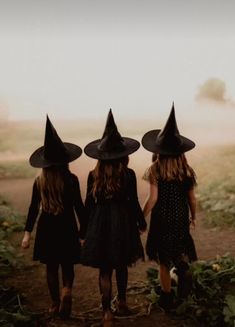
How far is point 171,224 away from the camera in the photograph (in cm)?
424

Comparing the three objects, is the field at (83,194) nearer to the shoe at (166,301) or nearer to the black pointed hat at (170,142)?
the shoe at (166,301)

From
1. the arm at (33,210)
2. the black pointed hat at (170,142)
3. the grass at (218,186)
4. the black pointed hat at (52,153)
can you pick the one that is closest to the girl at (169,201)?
the black pointed hat at (170,142)

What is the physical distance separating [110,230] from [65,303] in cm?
97

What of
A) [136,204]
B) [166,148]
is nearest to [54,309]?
[136,204]

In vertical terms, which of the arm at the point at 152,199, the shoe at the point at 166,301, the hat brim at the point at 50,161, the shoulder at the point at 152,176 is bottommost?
the shoe at the point at 166,301

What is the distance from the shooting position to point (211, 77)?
1662 cm

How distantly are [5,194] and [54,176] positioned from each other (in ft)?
22.9

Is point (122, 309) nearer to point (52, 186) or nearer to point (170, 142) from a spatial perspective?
point (52, 186)

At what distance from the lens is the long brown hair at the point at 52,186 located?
13.4 ft

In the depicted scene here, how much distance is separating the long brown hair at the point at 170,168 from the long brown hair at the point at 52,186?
856 millimetres

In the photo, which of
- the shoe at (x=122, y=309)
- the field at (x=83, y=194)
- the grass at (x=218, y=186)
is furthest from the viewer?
the grass at (x=218, y=186)

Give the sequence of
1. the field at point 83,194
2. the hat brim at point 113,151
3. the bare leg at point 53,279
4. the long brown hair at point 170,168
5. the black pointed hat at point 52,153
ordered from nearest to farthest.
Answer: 1. the hat brim at point 113,151
2. the black pointed hat at point 52,153
3. the long brown hair at point 170,168
4. the bare leg at point 53,279
5. the field at point 83,194

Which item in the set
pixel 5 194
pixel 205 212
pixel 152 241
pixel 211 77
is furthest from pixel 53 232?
pixel 211 77

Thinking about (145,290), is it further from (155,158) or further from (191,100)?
(191,100)
